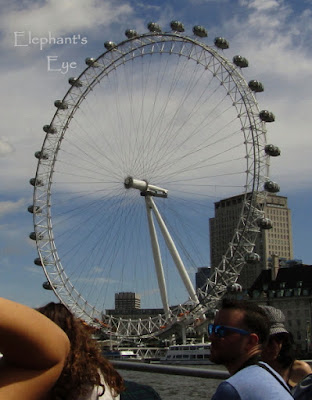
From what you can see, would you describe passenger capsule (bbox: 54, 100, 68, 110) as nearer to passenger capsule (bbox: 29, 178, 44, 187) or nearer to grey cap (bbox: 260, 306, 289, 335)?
passenger capsule (bbox: 29, 178, 44, 187)

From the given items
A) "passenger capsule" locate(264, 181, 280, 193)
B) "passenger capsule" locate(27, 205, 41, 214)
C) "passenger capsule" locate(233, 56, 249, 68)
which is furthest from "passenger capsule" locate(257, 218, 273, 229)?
"passenger capsule" locate(27, 205, 41, 214)

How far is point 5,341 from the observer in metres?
2.30

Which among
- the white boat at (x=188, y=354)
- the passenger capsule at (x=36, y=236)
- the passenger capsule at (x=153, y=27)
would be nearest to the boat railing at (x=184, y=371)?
the passenger capsule at (x=153, y=27)

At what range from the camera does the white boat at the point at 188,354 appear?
175 ft

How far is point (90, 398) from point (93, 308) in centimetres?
4645

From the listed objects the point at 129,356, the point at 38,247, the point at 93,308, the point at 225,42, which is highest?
the point at 225,42

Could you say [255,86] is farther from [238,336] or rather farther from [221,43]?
[238,336]

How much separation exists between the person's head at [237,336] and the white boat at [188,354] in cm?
5039

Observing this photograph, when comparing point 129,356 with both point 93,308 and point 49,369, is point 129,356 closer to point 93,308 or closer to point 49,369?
point 93,308

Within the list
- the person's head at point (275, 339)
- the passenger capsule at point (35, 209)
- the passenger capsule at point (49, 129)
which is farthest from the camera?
the passenger capsule at point (35, 209)

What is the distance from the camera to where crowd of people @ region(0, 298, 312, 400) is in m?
2.34

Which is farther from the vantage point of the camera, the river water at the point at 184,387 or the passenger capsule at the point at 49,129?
the passenger capsule at the point at 49,129

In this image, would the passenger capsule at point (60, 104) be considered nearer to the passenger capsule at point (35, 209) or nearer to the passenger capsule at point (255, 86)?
the passenger capsule at point (35, 209)

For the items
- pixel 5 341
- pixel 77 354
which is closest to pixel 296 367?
pixel 77 354
